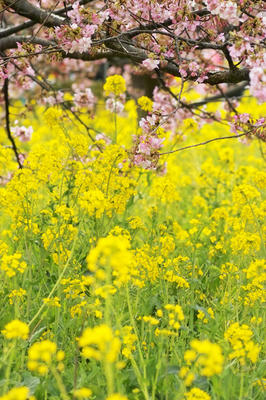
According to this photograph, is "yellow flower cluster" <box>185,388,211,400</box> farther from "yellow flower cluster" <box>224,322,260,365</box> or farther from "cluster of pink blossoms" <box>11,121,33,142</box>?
"cluster of pink blossoms" <box>11,121,33,142</box>

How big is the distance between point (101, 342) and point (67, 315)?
1.52 meters

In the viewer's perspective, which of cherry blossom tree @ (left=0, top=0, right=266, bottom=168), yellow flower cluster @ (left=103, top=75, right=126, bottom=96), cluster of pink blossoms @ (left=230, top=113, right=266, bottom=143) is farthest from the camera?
yellow flower cluster @ (left=103, top=75, right=126, bottom=96)

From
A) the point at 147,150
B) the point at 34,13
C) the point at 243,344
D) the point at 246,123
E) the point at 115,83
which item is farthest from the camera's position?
the point at 115,83

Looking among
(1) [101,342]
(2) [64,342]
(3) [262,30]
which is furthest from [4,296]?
(3) [262,30]

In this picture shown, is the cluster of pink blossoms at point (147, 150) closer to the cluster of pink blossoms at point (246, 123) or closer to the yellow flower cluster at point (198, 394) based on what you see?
the cluster of pink blossoms at point (246, 123)

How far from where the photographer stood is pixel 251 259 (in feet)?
11.1

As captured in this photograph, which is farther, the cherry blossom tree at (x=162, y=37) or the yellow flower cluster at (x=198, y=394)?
the cherry blossom tree at (x=162, y=37)

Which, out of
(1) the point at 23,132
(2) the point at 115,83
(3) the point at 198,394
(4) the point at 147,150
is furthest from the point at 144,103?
(3) the point at 198,394

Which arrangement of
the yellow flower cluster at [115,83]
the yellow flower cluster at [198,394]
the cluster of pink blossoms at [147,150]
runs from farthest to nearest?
the yellow flower cluster at [115,83]
the cluster of pink blossoms at [147,150]
the yellow flower cluster at [198,394]

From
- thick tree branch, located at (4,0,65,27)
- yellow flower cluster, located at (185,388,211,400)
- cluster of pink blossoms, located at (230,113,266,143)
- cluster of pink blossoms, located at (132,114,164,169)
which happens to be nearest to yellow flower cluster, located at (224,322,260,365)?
yellow flower cluster, located at (185,388,211,400)

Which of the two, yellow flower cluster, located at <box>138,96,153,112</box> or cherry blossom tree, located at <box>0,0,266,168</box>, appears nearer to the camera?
cherry blossom tree, located at <box>0,0,266,168</box>

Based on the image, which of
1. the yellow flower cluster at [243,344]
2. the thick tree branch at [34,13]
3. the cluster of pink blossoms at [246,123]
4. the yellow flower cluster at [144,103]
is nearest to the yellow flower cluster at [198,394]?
the yellow flower cluster at [243,344]

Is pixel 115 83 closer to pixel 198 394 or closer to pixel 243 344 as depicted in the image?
pixel 243 344

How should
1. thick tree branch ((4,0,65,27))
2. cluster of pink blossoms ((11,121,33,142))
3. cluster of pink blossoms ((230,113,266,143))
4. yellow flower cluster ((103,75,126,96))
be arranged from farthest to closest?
1. cluster of pink blossoms ((11,121,33,142))
2. yellow flower cluster ((103,75,126,96))
3. thick tree branch ((4,0,65,27))
4. cluster of pink blossoms ((230,113,266,143))
